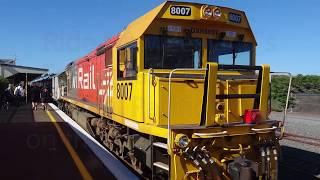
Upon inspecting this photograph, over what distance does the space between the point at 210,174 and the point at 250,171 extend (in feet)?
2.04

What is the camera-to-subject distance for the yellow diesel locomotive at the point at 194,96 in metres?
6.56

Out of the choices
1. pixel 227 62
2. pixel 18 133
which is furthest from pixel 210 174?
pixel 18 133

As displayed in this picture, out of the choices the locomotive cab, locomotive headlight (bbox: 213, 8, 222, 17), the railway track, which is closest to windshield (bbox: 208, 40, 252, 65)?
the locomotive cab

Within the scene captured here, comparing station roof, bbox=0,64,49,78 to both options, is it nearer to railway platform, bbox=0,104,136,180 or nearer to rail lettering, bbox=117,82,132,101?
railway platform, bbox=0,104,136,180

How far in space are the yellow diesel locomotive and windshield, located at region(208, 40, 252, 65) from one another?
0.06 feet

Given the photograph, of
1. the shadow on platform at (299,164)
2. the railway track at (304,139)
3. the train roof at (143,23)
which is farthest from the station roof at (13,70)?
the train roof at (143,23)

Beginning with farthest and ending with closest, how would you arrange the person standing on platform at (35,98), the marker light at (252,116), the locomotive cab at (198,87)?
1. the person standing on platform at (35,98)
2. the marker light at (252,116)
3. the locomotive cab at (198,87)

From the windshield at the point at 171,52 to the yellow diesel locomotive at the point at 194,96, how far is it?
0.06 ft

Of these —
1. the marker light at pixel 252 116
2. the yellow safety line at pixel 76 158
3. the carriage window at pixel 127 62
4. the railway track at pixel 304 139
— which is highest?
the carriage window at pixel 127 62

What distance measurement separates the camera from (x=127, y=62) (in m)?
8.34

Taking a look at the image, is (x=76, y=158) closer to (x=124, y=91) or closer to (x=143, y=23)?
(x=124, y=91)

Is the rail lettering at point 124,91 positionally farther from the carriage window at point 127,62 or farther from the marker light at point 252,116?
the marker light at point 252,116

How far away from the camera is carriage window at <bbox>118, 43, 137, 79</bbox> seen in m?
7.84

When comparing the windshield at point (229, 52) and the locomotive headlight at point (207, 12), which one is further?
the windshield at point (229, 52)
